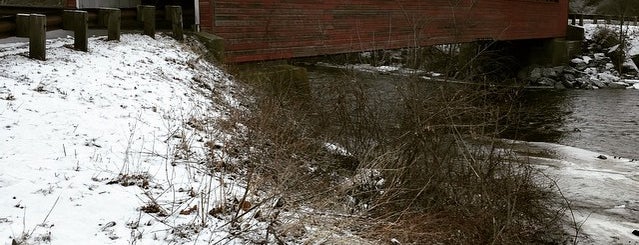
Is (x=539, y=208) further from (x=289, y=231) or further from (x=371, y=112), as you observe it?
(x=289, y=231)

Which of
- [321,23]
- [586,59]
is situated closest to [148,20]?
[321,23]

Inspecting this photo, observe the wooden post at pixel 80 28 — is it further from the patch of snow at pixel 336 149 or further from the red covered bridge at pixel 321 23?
the patch of snow at pixel 336 149

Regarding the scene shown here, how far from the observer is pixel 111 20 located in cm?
869

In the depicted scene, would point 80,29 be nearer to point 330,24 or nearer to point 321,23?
point 321,23

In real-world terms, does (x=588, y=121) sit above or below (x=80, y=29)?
below

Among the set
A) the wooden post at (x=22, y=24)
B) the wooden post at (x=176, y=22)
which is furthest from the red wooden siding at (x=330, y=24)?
the wooden post at (x=22, y=24)

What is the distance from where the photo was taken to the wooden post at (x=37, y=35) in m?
6.73

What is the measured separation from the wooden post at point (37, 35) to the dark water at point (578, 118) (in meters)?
3.81

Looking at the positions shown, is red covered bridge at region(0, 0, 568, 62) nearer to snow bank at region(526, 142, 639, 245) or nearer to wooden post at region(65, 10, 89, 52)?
snow bank at region(526, 142, 639, 245)

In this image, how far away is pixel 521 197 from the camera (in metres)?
6.02

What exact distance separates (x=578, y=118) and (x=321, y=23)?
7.18 metres

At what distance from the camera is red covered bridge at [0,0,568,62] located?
10.8 metres

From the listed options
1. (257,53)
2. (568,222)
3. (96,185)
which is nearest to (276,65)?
(257,53)

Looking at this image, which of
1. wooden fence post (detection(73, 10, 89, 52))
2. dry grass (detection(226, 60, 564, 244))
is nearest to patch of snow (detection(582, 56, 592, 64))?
dry grass (detection(226, 60, 564, 244))
